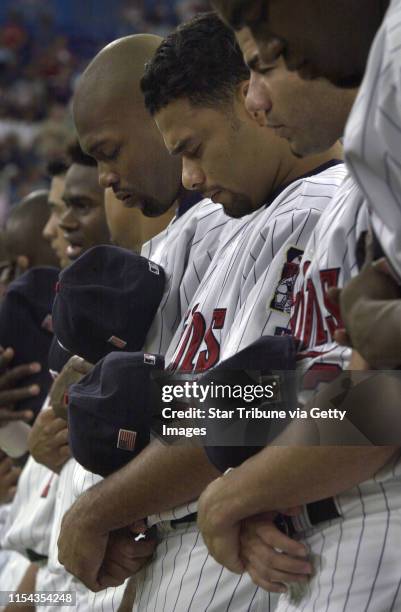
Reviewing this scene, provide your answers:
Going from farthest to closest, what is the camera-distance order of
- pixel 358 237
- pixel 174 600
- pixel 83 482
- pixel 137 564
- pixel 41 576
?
pixel 41 576
pixel 83 482
pixel 137 564
pixel 174 600
pixel 358 237

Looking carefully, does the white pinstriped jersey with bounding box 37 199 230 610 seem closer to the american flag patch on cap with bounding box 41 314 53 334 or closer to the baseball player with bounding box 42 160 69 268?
the american flag patch on cap with bounding box 41 314 53 334

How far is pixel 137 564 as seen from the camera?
72.1 inches

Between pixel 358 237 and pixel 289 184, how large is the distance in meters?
0.46

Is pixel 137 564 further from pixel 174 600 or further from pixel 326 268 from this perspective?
pixel 326 268

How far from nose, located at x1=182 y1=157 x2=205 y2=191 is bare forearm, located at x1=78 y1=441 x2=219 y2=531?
436 millimetres

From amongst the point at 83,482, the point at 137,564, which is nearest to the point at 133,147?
the point at 83,482

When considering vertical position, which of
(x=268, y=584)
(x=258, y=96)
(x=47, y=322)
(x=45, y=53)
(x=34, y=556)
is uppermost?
(x=258, y=96)

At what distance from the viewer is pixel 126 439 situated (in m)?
1.72

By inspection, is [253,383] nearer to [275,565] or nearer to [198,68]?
[275,565]

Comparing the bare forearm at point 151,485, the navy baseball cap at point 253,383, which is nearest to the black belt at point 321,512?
the navy baseball cap at point 253,383

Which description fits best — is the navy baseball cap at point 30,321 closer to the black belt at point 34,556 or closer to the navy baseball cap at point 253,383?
the black belt at point 34,556

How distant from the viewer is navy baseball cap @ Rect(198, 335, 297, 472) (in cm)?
136

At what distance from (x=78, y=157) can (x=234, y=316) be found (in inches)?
56.9

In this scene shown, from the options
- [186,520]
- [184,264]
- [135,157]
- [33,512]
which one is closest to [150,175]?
[135,157]
